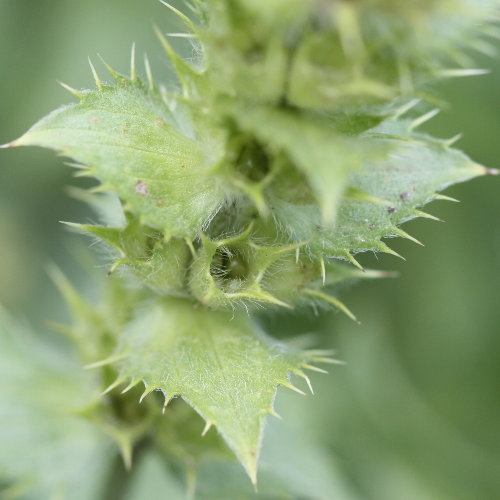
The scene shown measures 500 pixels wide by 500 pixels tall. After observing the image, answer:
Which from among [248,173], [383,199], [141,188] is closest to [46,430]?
[141,188]

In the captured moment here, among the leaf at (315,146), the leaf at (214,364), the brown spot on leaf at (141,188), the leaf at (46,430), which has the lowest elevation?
the leaf at (46,430)

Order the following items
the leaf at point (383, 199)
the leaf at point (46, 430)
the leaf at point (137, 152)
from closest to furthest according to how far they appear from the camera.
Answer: the leaf at point (137, 152) → the leaf at point (383, 199) → the leaf at point (46, 430)

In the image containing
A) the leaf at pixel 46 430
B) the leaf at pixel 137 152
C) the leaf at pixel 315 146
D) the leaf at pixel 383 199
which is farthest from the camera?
the leaf at pixel 46 430

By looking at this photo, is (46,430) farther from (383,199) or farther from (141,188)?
(383,199)

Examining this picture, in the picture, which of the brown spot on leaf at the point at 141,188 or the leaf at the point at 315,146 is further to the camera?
the brown spot on leaf at the point at 141,188

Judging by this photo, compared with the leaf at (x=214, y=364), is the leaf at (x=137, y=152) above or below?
above

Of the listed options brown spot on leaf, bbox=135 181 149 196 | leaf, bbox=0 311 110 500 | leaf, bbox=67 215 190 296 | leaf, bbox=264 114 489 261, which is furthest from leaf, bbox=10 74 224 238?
leaf, bbox=0 311 110 500

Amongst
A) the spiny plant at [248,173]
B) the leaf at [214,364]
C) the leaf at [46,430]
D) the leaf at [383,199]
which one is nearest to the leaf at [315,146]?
the spiny plant at [248,173]

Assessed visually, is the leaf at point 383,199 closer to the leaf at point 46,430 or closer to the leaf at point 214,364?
the leaf at point 214,364
